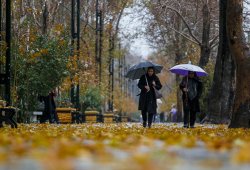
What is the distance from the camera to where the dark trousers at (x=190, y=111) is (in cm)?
1892

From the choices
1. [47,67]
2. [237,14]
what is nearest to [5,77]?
[237,14]

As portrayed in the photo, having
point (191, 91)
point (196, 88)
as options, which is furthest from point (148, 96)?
point (196, 88)

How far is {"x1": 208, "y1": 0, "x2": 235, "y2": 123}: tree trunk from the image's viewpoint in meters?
A: 25.8

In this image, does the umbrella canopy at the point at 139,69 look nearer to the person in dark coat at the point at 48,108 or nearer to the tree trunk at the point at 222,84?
the person in dark coat at the point at 48,108

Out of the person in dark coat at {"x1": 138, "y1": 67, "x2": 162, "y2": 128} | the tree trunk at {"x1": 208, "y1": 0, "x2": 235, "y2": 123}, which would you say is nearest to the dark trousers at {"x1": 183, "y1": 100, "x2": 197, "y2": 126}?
the person in dark coat at {"x1": 138, "y1": 67, "x2": 162, "y2": 128}

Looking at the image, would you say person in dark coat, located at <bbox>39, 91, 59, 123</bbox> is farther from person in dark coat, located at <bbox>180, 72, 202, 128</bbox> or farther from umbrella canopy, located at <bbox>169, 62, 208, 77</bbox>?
person in dark coat, located at <bbox>180, 72, 202, 128</bbox>

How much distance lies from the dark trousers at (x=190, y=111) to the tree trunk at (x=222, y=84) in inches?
264

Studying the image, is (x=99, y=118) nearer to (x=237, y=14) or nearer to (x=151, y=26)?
(x=151, y=26)

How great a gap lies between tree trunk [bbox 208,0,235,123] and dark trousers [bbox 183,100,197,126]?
6.71m

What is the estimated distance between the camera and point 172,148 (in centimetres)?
564

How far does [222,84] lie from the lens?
26312 mm

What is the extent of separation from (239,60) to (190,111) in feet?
11.5

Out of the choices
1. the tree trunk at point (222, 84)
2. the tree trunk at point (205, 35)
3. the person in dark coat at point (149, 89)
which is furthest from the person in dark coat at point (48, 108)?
the tree trunk at point (205, 35)

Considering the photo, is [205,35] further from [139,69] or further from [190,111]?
[190,111]
